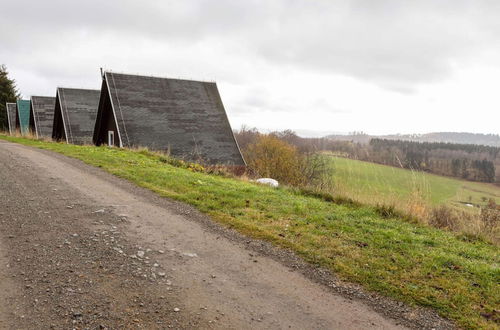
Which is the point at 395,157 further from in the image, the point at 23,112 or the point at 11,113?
the point at 11,113

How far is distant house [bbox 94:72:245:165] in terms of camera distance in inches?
805

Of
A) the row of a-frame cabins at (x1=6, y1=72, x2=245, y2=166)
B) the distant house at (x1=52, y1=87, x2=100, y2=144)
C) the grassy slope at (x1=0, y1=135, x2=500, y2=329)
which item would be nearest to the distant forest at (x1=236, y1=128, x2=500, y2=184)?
the grassy slope at (x1=0, y1=135, x2=500, y2=329)

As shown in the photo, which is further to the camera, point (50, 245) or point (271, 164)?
point (271, 164)

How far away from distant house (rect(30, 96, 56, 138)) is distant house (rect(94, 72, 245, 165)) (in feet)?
37.8

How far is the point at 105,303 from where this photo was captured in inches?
134

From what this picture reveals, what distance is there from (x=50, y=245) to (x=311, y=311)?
361 centimetres

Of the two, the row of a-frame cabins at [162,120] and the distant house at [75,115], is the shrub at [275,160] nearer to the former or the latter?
the row of a-frame cabins at [162,120]

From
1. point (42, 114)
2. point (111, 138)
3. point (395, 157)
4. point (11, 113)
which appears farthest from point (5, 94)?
point (395, 157)

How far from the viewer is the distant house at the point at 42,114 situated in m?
32.1

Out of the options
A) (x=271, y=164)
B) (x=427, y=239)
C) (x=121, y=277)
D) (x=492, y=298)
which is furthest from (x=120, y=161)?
(x=271, y=164)

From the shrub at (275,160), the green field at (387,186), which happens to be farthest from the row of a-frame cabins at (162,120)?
the shrub at (275,160)

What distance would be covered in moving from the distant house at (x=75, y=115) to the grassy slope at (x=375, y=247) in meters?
21.0

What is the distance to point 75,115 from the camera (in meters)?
27.6

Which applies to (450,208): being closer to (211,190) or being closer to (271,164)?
(211,190)
